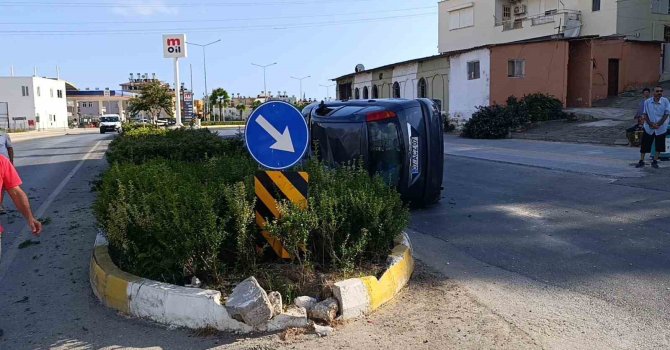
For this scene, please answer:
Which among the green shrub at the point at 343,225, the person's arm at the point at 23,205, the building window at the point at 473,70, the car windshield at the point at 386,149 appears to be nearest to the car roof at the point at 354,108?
the car windshield at the point at 386,149

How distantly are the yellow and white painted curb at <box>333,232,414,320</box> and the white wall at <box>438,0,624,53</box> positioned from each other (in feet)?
121

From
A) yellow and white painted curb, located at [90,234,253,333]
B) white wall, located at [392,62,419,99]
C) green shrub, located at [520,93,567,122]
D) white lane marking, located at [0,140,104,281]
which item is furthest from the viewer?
white wall, located at [392,62,419,99]

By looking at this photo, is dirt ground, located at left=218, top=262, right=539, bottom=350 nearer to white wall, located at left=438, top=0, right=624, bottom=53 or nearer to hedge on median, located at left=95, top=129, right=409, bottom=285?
hedge on median, located at left=95, top=129, right=409, bottom=285

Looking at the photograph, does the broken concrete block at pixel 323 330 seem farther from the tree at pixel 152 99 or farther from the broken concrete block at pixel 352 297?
the tree at pixel 152 99

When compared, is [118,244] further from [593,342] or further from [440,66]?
[440,66]

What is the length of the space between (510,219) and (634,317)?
3598mm

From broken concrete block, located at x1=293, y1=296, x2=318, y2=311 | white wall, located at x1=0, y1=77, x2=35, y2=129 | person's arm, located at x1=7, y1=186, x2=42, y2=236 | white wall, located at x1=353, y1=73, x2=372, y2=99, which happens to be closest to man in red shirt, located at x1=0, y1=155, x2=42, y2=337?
person's arm, located at x1=7, y1=186, x2=42, y2=236

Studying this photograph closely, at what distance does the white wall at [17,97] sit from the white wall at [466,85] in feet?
199

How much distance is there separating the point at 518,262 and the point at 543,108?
878 inches

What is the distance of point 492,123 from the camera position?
24.1 metres

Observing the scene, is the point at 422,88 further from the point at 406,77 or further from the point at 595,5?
the point at 595,5

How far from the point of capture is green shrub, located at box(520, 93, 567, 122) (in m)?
26.1

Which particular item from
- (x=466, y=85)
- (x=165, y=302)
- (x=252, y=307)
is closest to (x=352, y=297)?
(x=252, y=307)

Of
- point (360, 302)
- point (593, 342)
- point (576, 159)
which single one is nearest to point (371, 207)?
point (360, 302)
